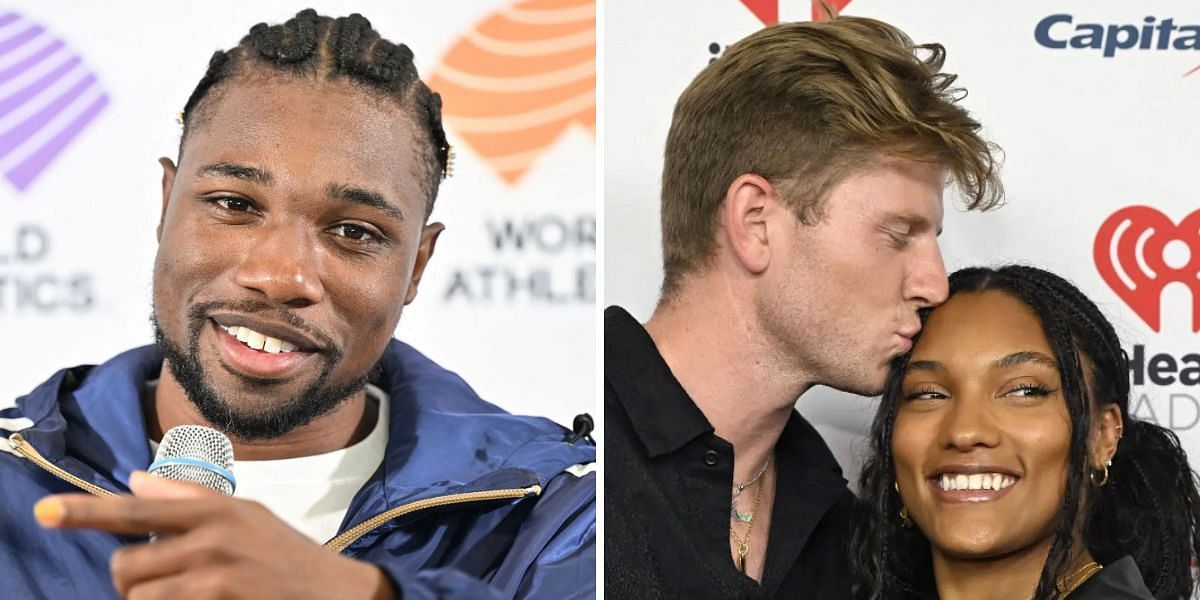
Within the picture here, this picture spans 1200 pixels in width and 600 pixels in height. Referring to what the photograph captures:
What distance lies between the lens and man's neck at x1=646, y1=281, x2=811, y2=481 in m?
2.39

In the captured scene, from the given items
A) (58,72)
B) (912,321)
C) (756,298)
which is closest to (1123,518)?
(912,321)

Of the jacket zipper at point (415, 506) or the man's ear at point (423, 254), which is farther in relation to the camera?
the man's ear at point (423, 254)

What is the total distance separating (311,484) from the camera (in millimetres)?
2176

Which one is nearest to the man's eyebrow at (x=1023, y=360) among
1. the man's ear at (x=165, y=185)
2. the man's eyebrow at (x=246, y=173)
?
the man's eyebrow at (x=246, y=173)

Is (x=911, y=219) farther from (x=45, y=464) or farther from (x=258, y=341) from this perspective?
(x=45, y=464)

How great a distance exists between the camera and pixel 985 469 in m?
2.22

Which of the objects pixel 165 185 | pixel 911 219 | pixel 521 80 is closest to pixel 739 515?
pixel 911 219

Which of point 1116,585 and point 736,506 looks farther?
point 736,506

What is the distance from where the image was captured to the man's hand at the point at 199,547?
54.7 inches

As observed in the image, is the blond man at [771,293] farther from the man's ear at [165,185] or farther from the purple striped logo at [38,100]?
the purple striped logo at [38,100]

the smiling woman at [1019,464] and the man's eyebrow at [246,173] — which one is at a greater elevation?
the man's eyebrow at [246,173]

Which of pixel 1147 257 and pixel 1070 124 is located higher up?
pixel 1070 124

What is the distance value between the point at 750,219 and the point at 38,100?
126 centimetres

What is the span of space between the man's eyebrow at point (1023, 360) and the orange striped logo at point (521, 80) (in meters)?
0.82
